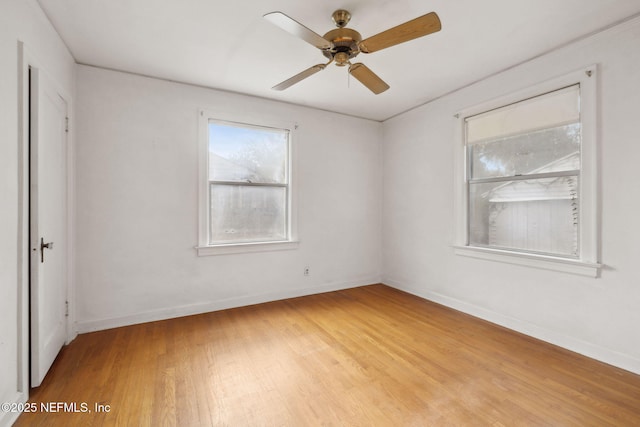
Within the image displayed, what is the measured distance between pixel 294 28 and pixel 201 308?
302 cm

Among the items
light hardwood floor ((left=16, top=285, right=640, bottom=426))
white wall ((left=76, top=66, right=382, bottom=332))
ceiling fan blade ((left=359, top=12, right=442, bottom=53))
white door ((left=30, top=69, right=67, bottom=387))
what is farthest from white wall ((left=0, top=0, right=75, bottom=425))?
ceiling fan blade ((left=359, top=12, right=442, bottom=53))

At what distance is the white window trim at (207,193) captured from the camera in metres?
3.28

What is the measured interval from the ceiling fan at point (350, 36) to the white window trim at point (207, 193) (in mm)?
1376

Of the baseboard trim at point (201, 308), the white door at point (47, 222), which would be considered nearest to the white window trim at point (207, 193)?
the baseboard trim at point (201, 308)

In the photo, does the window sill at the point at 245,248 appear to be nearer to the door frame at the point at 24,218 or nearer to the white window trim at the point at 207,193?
the white window trim at the point at 207,193

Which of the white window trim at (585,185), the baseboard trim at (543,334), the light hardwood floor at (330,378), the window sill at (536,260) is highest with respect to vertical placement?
the white window trim at (585,185)

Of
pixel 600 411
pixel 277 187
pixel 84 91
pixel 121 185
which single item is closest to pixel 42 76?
pixel 84 91

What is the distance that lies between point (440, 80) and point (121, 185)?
3624 millimetres

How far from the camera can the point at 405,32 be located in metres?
1.70

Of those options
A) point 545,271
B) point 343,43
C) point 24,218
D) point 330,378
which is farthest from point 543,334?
point 24,218

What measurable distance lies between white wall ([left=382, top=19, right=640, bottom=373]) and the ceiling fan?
1.71m

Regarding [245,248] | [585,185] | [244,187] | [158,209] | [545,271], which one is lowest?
[545,271]

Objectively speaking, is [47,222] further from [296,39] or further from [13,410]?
[296,39]

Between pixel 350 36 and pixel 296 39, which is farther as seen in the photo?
pixel 296 39
